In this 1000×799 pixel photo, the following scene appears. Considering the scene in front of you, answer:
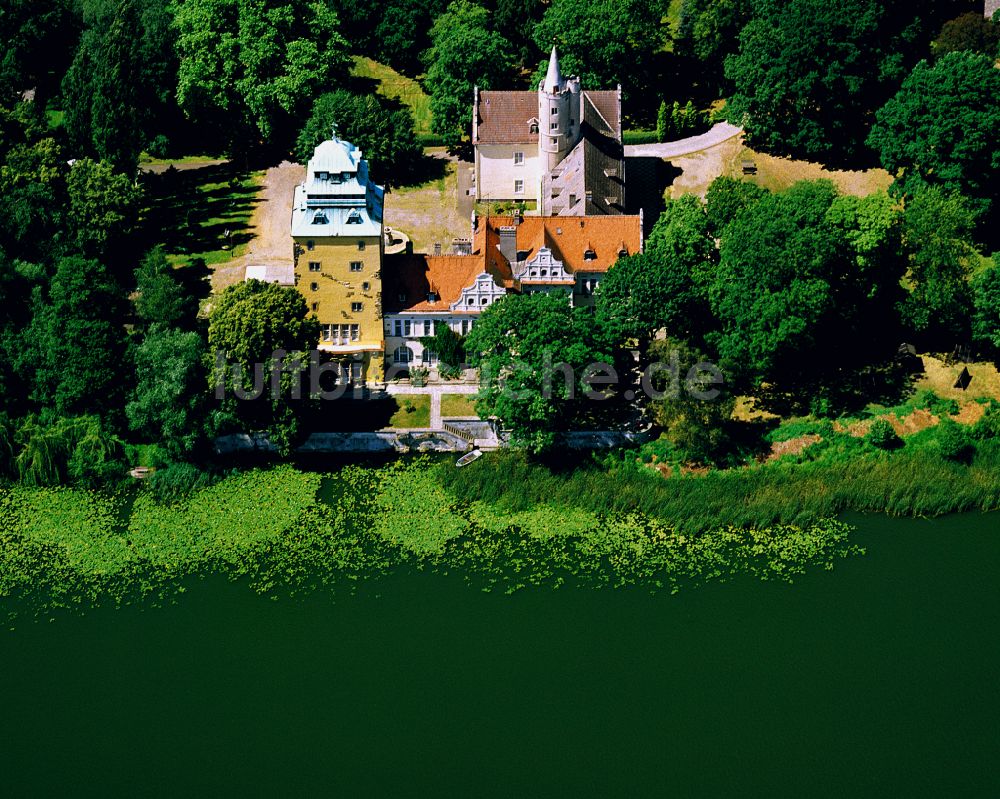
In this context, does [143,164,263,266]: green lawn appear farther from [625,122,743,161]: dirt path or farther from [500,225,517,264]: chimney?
[625,122,743,161]: dirt path

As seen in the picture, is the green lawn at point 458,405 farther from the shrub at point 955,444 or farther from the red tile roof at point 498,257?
the shrub at point 955,444

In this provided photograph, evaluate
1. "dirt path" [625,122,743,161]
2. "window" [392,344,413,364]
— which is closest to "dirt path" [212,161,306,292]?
"window" [392,344,413,364]

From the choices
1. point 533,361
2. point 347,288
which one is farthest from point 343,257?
point 533,361

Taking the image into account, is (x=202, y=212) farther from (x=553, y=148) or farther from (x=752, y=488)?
(x=752, y=488)

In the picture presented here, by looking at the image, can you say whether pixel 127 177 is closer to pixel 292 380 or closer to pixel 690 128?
pixel 292 380

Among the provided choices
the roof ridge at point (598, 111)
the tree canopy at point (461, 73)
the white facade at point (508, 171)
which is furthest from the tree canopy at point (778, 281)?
the tree canopy at point (461, 73)
